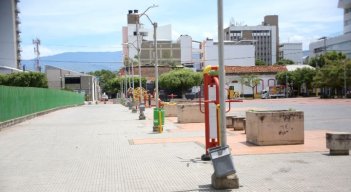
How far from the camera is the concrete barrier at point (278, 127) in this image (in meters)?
13.8

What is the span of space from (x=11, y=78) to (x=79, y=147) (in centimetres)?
7908

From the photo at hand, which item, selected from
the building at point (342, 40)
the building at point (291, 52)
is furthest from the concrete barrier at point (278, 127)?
the building at point (291, 52)

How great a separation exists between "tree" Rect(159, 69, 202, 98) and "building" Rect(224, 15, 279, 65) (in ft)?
248

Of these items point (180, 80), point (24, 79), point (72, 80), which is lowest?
point (180, 80)

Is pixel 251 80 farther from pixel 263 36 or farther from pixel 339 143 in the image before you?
pixel 263 36

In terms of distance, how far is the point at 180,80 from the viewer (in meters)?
84.8

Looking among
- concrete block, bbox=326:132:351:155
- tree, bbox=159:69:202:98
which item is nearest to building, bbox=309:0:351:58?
tree, bbox=159:69:202:98

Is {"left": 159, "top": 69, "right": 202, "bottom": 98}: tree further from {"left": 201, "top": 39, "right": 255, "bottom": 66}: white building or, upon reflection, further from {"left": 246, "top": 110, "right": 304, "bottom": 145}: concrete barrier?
{"left": 246, "top": 110, "right": 304, "bottom": 145}: concrete barrier

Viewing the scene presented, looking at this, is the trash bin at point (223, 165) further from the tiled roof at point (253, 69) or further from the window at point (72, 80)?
the window at point (72, 80)

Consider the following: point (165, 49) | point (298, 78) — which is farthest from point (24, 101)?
point (165, 49)

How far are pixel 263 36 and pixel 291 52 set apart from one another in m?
17.7

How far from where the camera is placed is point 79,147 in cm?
1538

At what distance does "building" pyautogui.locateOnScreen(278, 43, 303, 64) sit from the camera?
7264 inches

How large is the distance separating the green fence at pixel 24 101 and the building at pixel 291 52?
462 ft
